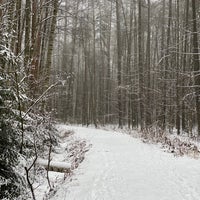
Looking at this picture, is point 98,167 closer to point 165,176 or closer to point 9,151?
point 165,176

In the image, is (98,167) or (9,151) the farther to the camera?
(98,167)

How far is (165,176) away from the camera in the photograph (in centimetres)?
664

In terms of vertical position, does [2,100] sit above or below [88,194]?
above

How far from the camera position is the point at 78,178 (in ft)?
22.6

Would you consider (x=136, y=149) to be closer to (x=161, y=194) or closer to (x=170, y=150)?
(x=170, y=150)

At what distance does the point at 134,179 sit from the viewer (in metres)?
6.45

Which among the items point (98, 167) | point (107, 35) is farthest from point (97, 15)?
point (98, 167)

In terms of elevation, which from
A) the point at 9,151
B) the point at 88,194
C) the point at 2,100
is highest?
the point at 2,100

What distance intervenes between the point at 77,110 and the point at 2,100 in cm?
4247

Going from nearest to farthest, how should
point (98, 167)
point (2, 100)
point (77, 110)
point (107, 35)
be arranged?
point (2, 100) < point (98, 167) < point (107, 35) < point (77, 110)

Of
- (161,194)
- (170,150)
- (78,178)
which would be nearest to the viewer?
(161,194)

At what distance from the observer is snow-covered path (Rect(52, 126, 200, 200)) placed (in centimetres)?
539

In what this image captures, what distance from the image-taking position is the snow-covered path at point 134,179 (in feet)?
17.7

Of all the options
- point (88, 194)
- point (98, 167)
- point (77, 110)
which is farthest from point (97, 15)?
point (88, 194)
